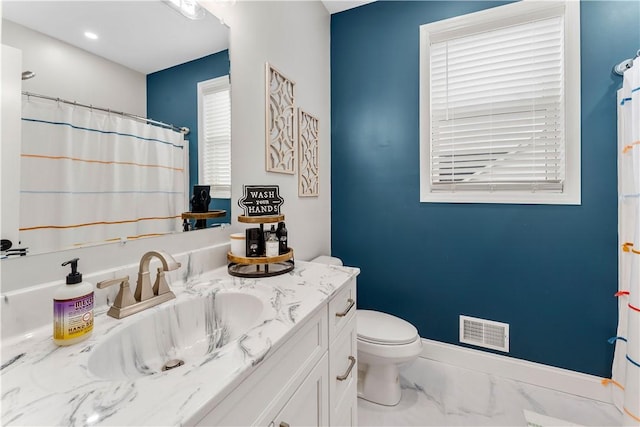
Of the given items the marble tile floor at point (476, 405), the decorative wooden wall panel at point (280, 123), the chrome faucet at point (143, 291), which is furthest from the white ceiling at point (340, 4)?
the marble tile floor at point (476, 405)

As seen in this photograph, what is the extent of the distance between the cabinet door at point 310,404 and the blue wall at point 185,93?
0.77 m

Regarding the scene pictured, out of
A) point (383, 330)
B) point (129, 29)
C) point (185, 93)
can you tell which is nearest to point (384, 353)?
point (383, 330)

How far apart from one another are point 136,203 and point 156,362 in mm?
513

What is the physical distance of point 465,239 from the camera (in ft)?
6.20

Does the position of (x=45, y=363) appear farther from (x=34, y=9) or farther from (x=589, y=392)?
(x=589, y=392)

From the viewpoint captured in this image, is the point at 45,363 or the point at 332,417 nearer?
the point at 45,363

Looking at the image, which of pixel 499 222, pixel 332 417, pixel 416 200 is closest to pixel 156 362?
pixel 332 417

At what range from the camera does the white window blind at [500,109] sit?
5.48ft

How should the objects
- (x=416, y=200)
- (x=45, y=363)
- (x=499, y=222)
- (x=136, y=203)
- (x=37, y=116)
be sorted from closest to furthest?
(x=45, y=363) < (x=37, y=116) < (x=136, y=203) < (x=499, y=222) < (x=416, y=200)

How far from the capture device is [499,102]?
5.87ft

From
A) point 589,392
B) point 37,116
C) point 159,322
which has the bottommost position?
point 589,392

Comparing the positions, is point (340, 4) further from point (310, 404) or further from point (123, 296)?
point (310, 404)

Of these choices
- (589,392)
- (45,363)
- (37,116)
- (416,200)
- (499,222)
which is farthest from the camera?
(416,200)

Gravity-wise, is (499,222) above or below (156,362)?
above
